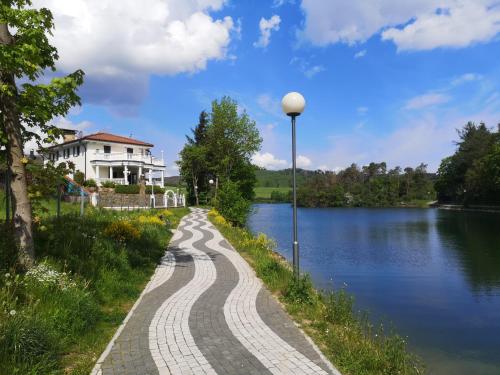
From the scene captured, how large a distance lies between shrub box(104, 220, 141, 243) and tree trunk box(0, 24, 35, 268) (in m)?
5.14

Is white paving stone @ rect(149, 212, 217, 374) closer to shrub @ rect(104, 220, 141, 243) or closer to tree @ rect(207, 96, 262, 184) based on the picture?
shrub @ rect(104, 220, 141, 243)

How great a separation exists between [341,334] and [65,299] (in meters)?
4.52

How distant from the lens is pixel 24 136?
7.50m

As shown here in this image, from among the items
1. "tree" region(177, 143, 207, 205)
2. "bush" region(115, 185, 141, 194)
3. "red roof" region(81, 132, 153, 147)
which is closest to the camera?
"bush" region(115, 185, 141, 194)

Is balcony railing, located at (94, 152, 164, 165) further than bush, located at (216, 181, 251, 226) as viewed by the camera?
Yes

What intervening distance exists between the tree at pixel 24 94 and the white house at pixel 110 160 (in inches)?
1347

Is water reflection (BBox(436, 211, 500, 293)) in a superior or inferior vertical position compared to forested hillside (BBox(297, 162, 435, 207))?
inferior

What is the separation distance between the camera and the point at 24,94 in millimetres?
6082

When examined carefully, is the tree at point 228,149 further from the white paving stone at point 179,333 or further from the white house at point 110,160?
the white paving stone at point 179,333

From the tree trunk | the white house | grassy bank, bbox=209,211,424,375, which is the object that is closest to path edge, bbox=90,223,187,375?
the tree trunk

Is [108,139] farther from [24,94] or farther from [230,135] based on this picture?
[24,94]

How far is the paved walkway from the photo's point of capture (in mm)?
4961

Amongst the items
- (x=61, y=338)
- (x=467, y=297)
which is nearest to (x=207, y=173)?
(x=467, y=297)

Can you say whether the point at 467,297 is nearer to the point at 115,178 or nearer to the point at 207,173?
the point at 115,178
